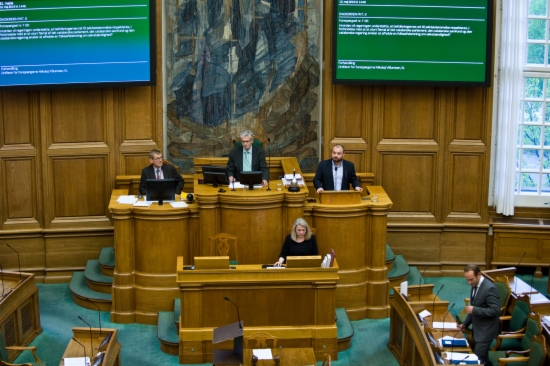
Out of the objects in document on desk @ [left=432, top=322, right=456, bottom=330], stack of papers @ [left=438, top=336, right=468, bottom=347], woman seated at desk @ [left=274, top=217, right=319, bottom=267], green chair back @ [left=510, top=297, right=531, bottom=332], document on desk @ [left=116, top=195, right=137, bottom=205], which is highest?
document on desk @ [left=116, top=195, right=137, bottom=205]

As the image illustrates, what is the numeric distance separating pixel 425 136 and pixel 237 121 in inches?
101

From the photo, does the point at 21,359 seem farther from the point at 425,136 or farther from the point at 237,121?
the point at 425,136

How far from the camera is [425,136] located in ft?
41.0

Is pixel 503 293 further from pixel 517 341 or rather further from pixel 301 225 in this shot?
pixel 301 225

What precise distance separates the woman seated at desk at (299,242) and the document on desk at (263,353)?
1600mm

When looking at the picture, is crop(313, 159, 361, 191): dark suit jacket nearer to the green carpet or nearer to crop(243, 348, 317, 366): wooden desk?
the green carpet

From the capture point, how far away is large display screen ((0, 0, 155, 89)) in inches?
461

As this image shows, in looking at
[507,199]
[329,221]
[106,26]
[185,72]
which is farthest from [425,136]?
[106,26]

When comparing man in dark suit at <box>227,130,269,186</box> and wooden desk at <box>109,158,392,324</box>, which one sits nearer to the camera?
wooden desk at <box>109,158,392,324</box>

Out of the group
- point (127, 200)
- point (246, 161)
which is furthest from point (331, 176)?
point (127, 200)

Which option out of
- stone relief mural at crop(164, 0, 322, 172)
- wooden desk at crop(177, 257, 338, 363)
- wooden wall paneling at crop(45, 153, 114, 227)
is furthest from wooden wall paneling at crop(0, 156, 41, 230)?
wooden desk at crop(177, 257, 338, 363)

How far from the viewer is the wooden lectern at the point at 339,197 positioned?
429 inches

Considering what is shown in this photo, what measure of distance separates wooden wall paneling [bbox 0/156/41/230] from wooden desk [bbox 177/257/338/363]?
10.8 ft

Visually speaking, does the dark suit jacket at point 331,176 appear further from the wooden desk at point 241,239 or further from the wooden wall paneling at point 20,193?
the wooden wall paneling at point 20,193
